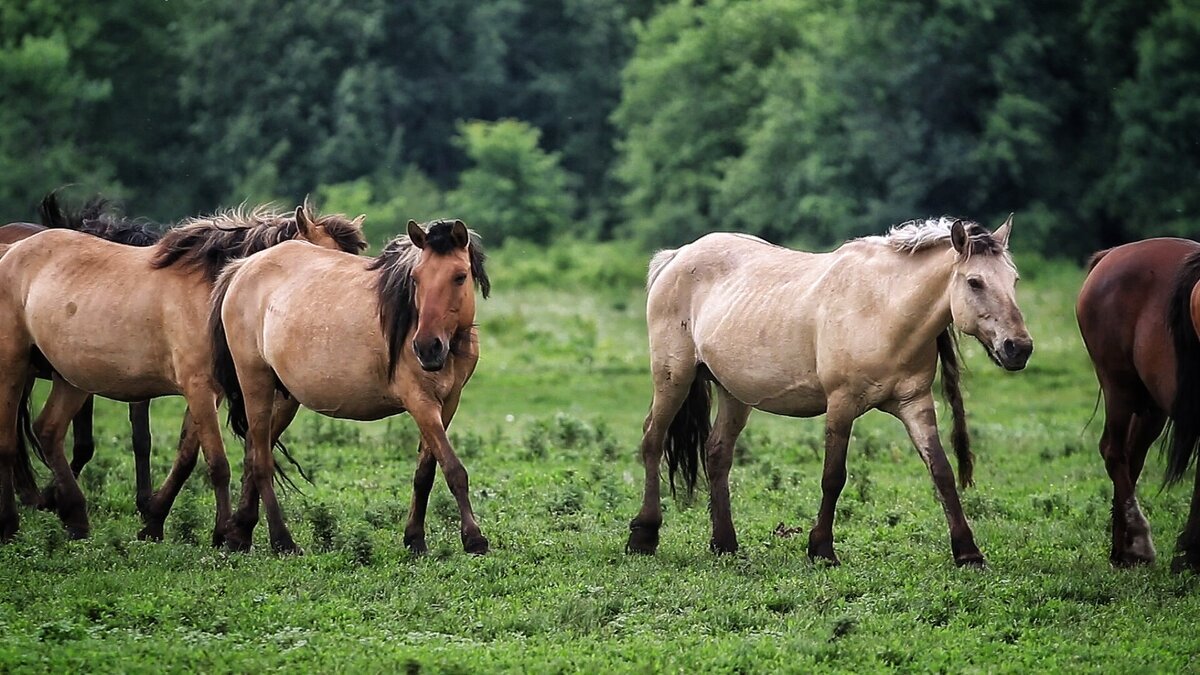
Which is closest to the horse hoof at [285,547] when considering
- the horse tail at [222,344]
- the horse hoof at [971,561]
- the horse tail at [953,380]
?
the horse tail at [222,344]

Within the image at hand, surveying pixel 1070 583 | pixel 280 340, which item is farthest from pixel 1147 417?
pixel 280 340

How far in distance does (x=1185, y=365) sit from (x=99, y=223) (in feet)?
27.9

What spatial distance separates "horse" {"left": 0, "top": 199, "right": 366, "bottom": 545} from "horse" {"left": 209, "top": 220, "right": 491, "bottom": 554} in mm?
231

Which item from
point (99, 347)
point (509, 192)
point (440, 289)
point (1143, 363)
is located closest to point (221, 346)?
point (99, 347)

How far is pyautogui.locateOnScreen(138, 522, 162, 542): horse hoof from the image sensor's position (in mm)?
10102

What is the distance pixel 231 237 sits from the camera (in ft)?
34.3

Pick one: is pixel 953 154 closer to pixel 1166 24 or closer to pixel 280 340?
pixel 1166 24

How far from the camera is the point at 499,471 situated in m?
13.4

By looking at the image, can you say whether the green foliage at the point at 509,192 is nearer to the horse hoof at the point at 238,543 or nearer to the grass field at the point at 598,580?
the grass field at the point at 598,580

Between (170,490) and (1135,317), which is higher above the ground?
(1135,317)

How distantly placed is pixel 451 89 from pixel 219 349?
48.8 m

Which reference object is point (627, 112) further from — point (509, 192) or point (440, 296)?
point (440, 296)

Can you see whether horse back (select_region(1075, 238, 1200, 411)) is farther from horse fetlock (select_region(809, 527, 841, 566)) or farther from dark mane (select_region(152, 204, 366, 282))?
dark mane (select_region(152, 204, 366, 282))

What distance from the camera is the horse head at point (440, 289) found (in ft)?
28.9
